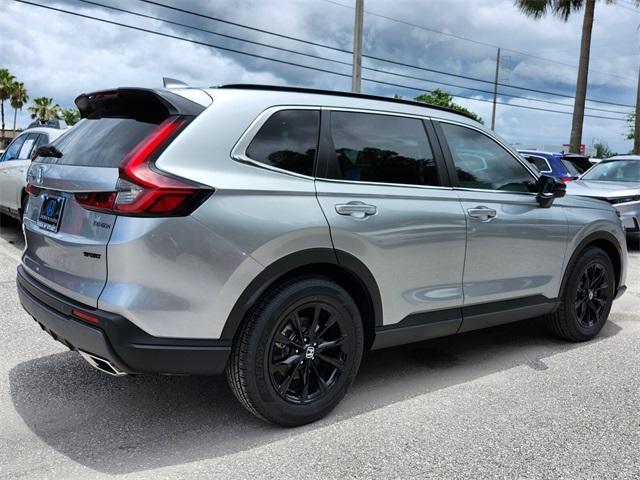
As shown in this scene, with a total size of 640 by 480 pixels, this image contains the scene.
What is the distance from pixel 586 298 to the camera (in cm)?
493

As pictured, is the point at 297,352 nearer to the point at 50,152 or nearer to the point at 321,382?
the point at 321,382

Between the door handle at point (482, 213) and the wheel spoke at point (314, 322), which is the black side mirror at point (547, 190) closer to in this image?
the door handle at point (482, 213)

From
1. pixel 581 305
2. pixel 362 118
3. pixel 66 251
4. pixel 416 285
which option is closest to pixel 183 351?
pixel 66 251

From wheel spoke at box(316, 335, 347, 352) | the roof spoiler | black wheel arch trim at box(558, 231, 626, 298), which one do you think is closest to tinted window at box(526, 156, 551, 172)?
black wheel arch trim at box(558, 231, 626, 298)

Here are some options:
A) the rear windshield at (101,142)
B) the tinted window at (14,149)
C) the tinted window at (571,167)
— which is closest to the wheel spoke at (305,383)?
the rear windshield at (101,142)

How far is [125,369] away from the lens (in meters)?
2.77

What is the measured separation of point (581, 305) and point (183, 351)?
3.53m

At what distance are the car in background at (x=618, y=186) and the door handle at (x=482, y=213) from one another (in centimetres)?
505

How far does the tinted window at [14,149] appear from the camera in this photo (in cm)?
912

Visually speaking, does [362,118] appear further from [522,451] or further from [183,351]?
[522,451]

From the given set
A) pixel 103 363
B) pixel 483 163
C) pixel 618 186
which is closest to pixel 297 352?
pixel 103 363

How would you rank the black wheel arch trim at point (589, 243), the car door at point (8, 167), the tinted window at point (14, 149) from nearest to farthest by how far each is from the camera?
1. the black wheel arch trim at point (589, 243)
2. the car door at point (8, 167)
3. the tinted window at point (14, 149)

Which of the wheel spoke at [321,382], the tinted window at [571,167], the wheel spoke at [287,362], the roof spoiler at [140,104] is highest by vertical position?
the roof spoiler at [140,104]

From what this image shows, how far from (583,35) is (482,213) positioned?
730 inches
